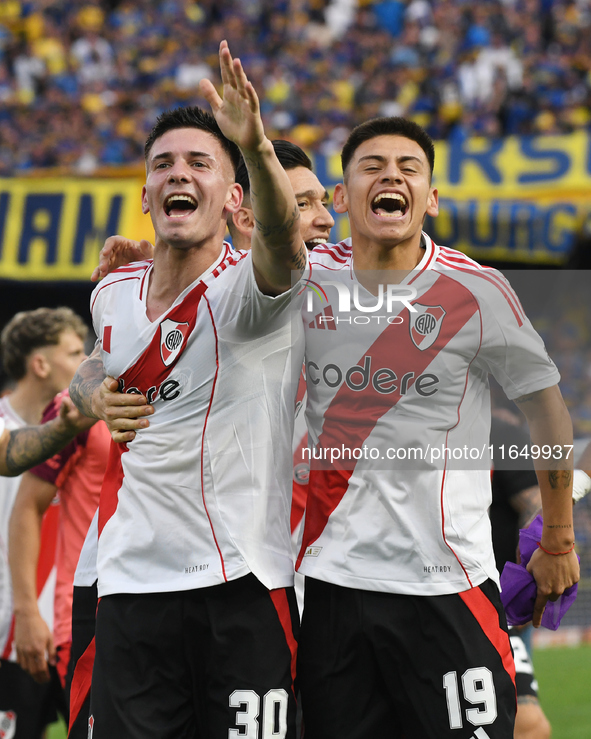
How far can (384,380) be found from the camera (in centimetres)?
316

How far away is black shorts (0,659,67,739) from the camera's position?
489cm

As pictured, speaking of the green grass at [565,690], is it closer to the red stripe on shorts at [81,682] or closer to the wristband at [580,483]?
the wristband at [580,483]

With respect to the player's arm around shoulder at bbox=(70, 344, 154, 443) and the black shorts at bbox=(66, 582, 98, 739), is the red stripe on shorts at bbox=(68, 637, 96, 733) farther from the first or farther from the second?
the player's arm around shoulder at bbox=(70, 344, 154, 443)

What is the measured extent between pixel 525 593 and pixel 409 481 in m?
0.70

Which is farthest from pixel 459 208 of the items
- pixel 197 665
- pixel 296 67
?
pixel 197 665

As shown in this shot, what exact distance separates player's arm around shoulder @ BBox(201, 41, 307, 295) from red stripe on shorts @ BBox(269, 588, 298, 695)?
0.94 meters

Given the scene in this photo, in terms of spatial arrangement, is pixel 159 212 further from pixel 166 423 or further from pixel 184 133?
pixel 166 423

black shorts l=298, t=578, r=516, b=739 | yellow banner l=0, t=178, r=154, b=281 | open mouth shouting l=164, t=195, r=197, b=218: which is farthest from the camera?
yellow banner l=0, t=178, r=154, b=281

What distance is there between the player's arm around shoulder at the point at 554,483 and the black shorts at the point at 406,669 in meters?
0.31

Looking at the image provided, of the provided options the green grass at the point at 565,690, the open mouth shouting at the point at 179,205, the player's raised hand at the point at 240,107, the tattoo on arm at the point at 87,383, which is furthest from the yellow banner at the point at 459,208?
the player's raised hand at the point at 240,107

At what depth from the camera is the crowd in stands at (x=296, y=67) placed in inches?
577

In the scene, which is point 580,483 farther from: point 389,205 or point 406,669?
point 389,205

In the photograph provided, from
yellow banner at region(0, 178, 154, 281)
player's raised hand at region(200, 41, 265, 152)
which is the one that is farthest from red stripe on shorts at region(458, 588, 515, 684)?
yellow banner at region(0, 178, 154, 281)

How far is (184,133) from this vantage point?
3.32 meters
